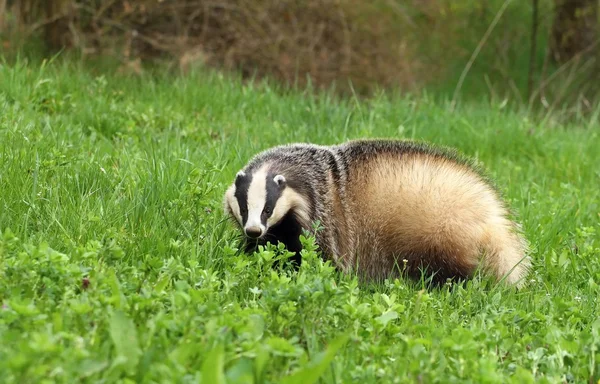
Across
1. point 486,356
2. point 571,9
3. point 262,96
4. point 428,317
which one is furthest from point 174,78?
point 571,9

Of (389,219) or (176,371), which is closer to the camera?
(176,371)

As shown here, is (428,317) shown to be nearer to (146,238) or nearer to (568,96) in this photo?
(146,238)

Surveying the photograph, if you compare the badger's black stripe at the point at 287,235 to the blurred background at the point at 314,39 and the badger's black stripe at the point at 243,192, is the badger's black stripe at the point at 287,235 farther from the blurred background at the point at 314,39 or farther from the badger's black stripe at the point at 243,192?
the blurred background at the point at 314,39

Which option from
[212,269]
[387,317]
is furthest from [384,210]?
[387,317]

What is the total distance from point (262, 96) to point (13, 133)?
2777 mm

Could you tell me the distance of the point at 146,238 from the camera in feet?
12.9

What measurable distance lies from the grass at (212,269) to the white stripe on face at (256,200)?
17 cm

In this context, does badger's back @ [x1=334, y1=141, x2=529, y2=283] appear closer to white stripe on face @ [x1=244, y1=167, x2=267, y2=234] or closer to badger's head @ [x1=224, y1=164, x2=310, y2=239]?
badger's head @ [x1=224, y1=164, x2=310, y2=239]

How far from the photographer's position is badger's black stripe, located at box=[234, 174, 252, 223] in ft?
13.8

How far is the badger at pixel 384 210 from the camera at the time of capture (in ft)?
14.4

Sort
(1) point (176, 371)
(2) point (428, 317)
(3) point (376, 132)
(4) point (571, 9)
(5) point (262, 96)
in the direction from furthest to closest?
(4) point (571, 9), (5) point (262, 96), (3) point (376, 132), (2) point (428, 317), (1) point (176, 371)

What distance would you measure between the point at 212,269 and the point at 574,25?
32.8 feet

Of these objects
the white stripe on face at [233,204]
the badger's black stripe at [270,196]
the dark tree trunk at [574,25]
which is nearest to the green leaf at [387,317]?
the badger's black stripe at [270,196]

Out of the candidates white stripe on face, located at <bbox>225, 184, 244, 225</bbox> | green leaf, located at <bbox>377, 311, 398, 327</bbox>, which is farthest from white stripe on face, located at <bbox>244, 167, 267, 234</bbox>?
green leaf, located at <bbox>377, 311, 398, 327</bbox>
